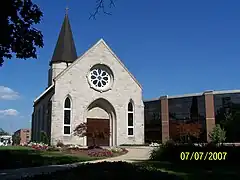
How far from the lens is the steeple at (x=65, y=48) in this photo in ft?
149

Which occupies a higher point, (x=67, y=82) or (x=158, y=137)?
(x=67, y=82)

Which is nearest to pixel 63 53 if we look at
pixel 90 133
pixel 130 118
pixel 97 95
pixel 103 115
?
pixel 97 95

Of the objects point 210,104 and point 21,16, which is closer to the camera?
point 21,16

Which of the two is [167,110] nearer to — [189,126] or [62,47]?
[189,126]

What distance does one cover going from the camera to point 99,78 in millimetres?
39156

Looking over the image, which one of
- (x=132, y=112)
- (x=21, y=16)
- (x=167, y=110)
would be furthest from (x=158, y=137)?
(x=21, y=16)

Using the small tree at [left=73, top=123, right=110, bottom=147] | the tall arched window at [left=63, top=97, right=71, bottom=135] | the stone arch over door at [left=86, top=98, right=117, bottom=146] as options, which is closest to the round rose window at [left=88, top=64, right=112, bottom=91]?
the stone arch over door at [left=86, top=98, right=117, bottom=146]

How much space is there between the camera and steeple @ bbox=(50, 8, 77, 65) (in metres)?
45.3

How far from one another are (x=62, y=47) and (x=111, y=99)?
12408 mm

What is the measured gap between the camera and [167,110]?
65000 millimetres
